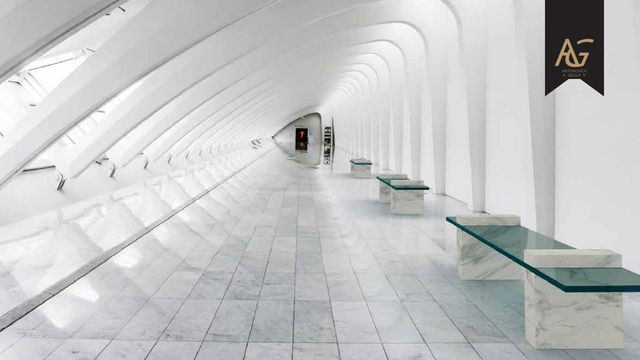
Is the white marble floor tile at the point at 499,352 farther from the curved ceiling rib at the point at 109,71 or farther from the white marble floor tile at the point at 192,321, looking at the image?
the curved ceiling rib at the point at 109,71

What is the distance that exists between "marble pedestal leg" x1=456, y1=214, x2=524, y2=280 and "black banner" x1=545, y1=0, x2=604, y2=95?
2.38 meters

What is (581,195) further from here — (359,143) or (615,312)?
(359,143)

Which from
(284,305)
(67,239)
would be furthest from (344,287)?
(67,239)

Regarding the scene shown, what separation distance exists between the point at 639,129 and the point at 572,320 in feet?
9.50

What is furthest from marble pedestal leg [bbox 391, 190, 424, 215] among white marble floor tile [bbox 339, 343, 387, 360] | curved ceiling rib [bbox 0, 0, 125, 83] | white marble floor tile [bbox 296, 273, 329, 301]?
white marble floor tile [bbox 339, 343, 387, 360]

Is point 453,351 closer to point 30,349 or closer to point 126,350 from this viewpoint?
point 126,350

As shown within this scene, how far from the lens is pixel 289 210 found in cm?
1170

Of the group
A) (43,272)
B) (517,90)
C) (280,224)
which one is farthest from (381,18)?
(43,272)

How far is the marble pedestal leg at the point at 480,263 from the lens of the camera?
6125 mm

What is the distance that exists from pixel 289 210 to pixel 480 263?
19.9 ft

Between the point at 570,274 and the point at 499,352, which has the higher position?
the point at 570,274

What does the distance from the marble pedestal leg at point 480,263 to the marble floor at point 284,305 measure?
14 cm

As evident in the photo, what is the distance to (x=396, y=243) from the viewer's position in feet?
26.8

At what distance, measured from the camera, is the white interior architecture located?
172 inches
